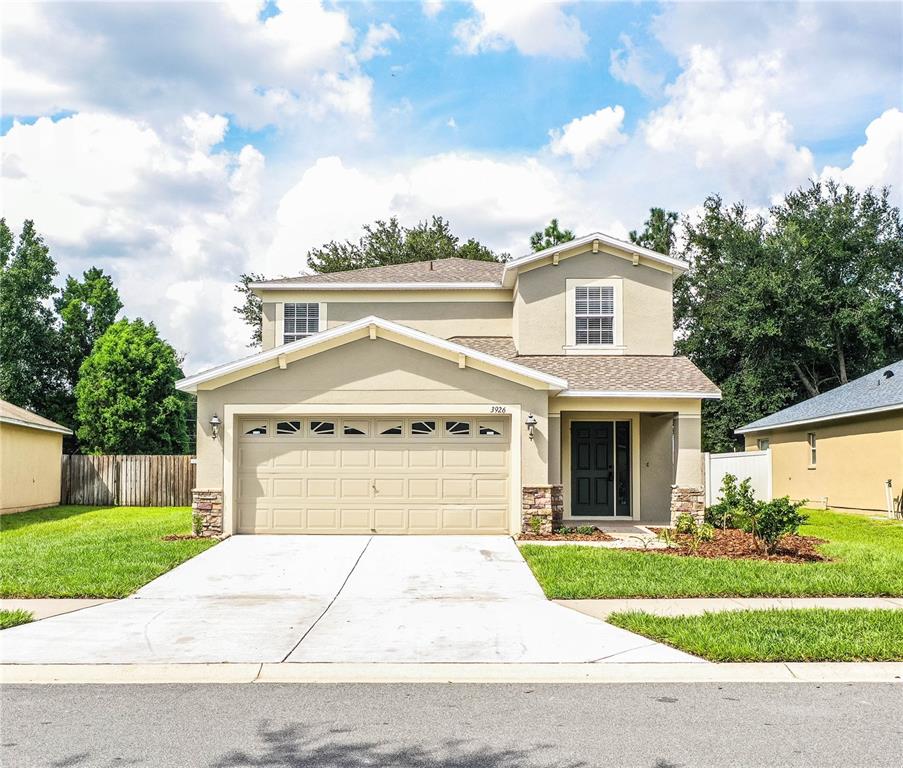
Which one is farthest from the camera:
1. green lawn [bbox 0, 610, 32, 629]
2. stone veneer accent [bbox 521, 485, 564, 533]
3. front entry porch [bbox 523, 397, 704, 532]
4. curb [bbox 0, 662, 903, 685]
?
front entry porch [bbox 523, 397, 704, 532]

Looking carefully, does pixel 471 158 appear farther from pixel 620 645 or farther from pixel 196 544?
pixel 620 645

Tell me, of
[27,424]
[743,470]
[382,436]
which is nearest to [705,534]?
[382,436]

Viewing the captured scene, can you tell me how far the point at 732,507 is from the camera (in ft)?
50.4

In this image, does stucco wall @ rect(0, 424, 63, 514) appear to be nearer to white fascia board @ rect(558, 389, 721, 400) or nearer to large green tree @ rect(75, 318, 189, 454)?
large green tree @ rect(75, 318, 189, 454)

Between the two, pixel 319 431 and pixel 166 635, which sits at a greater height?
pixel 319 431

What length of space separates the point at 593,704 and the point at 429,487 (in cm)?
960

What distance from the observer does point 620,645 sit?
7938mm

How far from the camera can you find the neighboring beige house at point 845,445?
22031 mm

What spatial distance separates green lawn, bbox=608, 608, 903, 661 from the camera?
748 cm

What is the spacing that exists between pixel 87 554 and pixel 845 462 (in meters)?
20.2

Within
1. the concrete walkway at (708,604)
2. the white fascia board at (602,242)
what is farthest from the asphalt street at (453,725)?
the white fascia board at (602,242)

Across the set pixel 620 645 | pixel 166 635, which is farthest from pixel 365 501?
pixel 620 645

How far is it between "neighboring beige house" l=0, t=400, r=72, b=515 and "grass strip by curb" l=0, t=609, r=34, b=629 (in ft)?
42.0

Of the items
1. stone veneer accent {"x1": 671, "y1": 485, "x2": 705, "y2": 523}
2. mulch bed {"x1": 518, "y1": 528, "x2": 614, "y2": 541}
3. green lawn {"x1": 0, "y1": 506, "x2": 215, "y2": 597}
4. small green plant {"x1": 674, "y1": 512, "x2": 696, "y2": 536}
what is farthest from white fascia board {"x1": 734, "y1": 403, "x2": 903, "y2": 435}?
green lawn {"x1": 0, "y1": 506, "x2": 215, "y2": 597}
